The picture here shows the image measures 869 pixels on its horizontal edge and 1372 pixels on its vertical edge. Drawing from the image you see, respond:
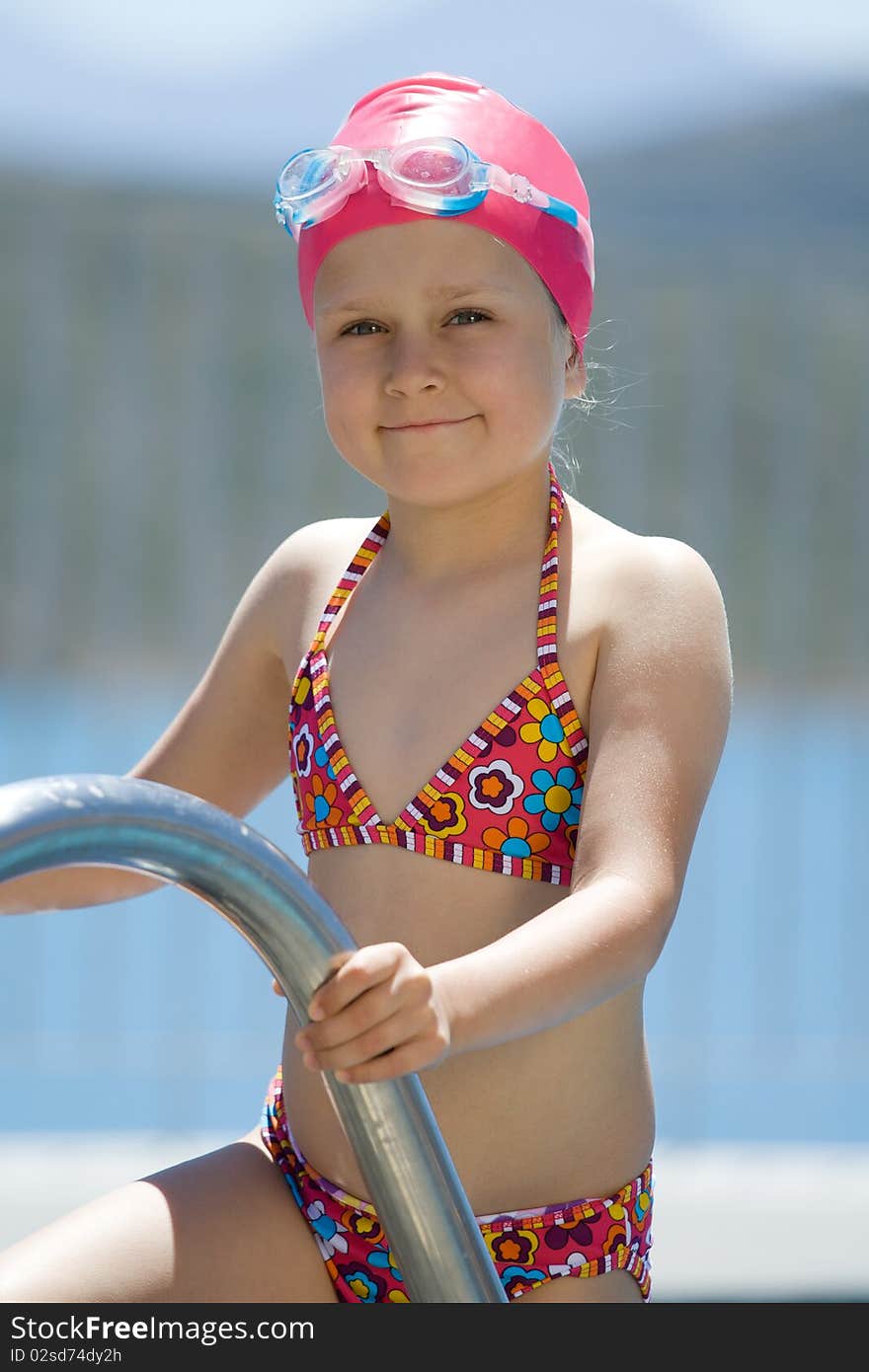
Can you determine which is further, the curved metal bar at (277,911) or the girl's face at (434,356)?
the girl's face at (434,356)

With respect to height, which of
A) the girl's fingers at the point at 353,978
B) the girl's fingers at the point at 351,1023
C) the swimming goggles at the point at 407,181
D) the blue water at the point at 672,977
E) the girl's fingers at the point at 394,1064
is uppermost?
the blue water at the point at 672,977

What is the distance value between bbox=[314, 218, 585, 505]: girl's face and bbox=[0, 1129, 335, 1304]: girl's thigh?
0.48 m

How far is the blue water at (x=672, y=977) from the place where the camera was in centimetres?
410

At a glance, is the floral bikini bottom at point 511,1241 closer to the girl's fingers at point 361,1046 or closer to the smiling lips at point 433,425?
the girl's fingers at point 361,1046

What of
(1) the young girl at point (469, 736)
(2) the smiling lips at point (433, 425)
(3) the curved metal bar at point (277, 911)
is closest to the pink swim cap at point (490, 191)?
(1) the young girl at point (469, 736)

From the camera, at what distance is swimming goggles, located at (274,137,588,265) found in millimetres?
1119

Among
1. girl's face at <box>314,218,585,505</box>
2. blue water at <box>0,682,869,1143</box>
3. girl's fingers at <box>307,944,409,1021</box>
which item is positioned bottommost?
girl's fingers at <box>307,944,409,1021</box>

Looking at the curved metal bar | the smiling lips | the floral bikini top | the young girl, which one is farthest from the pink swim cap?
the curved metal bar

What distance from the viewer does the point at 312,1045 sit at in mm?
728

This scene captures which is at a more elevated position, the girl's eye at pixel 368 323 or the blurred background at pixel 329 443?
the blurred background at pixel 329 443

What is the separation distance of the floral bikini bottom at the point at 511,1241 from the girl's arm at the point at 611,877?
17 cm

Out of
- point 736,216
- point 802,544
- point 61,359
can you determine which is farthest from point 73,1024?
point 736,216

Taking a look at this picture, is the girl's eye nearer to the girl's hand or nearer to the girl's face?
the girl's face

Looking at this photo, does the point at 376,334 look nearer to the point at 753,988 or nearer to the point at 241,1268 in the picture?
the point at 241,1268
